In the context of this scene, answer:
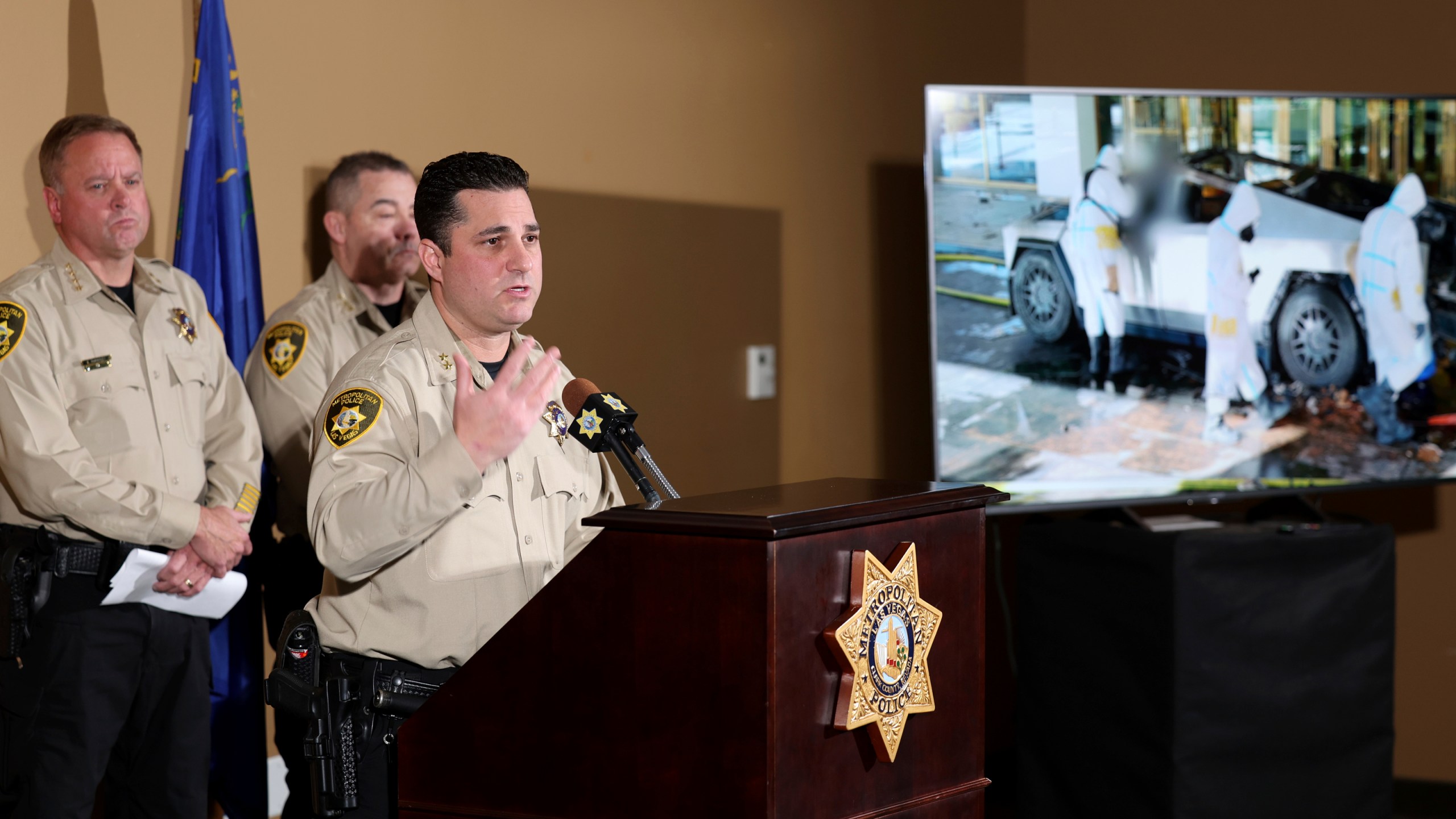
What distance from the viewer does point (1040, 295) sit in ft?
11.4

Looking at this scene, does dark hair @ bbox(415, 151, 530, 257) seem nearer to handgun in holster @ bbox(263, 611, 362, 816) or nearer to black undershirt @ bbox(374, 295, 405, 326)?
handgun in holster @ bbox(263, 611, 362, 816)

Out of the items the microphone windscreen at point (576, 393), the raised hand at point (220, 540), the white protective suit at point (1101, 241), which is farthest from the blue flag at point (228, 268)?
the white protective suit at point (1101, 241)

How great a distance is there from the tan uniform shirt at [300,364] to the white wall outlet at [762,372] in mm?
1206

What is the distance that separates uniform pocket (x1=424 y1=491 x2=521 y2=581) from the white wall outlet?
2.07m

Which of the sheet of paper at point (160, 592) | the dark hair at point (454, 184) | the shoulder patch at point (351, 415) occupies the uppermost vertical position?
the dark hair at point (454, 184)

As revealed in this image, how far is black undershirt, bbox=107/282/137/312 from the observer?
251 centimetres

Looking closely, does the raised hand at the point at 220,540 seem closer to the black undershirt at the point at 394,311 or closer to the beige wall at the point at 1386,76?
the black undershirt at the point at 394,311

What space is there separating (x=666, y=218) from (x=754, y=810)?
2443mm

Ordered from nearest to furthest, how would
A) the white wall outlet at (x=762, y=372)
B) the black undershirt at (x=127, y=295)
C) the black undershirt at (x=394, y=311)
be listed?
the black undershirt at (x=127, y=295)
the black undershirt at (x=394, y=311)
the white wall outlet at (x=762, y=372)

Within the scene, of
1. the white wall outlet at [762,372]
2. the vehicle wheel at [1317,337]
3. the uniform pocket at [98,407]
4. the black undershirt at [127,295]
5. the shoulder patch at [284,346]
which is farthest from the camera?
the white wall outlet at [762,372]

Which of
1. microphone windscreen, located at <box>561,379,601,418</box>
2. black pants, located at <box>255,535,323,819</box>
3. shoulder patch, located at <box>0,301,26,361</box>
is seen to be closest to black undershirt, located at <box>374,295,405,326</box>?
black pants, located at <box>255,535,323,819</box>

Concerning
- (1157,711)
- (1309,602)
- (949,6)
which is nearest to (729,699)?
(1157,711)

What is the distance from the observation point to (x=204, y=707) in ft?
8.47

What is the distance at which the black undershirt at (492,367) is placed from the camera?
1.87m
